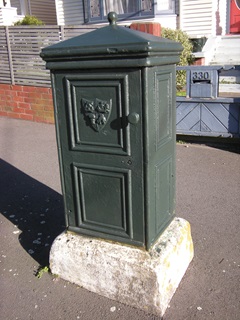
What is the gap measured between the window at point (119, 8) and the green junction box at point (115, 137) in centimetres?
1036

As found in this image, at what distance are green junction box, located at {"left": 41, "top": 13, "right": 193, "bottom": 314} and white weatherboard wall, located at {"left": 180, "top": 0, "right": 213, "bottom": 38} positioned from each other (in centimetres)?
999

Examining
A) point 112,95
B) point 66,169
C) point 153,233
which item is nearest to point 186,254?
point 153,233

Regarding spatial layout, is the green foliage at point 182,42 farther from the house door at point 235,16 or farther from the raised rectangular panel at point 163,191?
the raised rectangular panel at point 163,191

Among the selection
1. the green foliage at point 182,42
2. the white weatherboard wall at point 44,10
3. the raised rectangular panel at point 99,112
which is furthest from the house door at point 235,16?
the raised rectangular panel at point 99,112

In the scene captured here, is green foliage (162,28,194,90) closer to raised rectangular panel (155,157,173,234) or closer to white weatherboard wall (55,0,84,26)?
white weatherboard wall (55,0,84,26)

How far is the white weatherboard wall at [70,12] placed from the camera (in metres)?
13.9

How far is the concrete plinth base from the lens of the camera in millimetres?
2502

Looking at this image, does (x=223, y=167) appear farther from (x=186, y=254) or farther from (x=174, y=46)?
(x=174, y=46)

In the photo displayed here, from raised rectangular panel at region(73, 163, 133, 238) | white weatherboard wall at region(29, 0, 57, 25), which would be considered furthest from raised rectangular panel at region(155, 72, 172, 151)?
white weatherboard wall at region(29, 0, 57, 25)

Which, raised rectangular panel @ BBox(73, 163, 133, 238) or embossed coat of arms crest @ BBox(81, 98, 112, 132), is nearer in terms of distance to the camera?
embossed coat of arms crest @ BBox(81, 98, 112, 132)

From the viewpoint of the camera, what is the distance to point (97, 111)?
2426mm

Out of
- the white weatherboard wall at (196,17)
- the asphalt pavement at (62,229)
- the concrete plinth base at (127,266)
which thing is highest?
the white weatherboard wall at (196,17)

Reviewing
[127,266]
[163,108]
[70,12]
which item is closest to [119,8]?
[70,12]

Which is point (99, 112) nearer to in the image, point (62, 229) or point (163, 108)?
point (163, 108)
